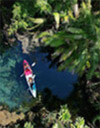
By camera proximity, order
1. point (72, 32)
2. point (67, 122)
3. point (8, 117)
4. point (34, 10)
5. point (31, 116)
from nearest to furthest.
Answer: point (67, 122), point (8, 117), point (31, 116), point (72, 32), point (34, 10)

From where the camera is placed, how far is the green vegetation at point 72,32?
575 centimetres

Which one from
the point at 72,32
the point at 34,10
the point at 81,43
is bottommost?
the point at 81,43

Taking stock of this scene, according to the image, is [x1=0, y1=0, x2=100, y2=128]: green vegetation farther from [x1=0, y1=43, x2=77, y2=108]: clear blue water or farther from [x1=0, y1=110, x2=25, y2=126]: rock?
[x1=0, y1=110, x2=25, y2=126]: rock

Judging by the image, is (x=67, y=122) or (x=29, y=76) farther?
(x=29, y=76)

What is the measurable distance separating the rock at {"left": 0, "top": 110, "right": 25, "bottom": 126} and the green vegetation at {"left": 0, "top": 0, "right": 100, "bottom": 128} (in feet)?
4.68

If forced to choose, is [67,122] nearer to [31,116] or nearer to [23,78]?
[31,116]

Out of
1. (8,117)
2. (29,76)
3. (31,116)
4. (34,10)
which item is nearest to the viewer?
(8,117)

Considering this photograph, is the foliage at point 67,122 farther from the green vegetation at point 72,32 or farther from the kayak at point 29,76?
the kayak at point 29,76

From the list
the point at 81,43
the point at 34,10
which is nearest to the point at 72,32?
the point at 81,43

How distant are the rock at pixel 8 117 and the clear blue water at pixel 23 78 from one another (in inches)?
24.7

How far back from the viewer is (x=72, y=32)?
5832 millimetres

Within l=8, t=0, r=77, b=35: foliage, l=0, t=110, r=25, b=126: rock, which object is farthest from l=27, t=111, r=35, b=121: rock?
l=8, t=0, r=77, b=35: foliage

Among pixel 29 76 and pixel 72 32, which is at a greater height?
pixel 72 32

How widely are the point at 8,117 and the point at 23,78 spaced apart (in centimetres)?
159
